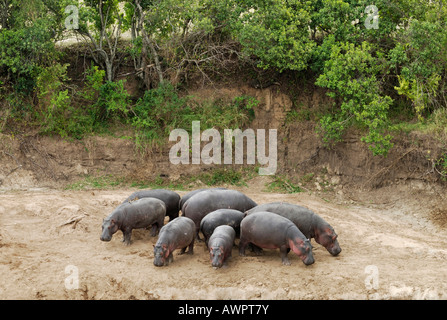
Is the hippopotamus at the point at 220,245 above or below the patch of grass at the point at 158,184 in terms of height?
above

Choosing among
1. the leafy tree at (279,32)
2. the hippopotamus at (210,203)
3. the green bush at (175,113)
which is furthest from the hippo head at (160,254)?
the leafy tree at (279,32)

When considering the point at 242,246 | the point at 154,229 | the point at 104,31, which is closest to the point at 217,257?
the point at 242,246

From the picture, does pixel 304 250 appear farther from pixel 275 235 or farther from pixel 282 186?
pixel 282 186

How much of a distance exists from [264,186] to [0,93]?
30.7ft

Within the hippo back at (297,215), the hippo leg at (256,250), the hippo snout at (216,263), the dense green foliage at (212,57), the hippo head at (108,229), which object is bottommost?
the hippo leg at (256,250)

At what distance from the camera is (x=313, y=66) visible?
610 inches

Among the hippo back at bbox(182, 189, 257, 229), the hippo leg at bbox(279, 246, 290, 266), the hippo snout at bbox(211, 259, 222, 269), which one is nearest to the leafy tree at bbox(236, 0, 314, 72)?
the hippo back at bbox(182, 189, 257, 229)

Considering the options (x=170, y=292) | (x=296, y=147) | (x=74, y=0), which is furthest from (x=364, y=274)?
(x=74, y=0)

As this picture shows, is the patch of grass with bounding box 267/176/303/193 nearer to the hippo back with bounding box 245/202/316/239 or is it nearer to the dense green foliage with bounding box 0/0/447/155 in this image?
the dense green foliage with bounding box 0/0/447/155

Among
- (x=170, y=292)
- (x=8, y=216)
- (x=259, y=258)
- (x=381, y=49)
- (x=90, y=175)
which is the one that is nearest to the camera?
(x=170, y=292)

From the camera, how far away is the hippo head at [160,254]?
26.2ft

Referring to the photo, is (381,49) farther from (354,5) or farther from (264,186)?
(264,186)

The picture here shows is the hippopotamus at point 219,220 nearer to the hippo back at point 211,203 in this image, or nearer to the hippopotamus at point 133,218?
the hippo back at point 211,203

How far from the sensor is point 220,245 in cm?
786
